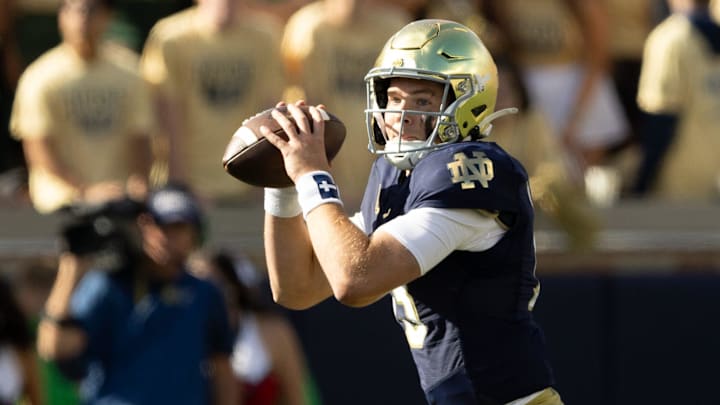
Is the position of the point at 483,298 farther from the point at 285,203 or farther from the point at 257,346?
→ the point at 257,346

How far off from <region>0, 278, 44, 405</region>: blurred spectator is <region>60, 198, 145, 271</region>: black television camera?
0.36 meters

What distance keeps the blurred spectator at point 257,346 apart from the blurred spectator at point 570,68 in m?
1.96

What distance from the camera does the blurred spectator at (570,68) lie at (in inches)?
308

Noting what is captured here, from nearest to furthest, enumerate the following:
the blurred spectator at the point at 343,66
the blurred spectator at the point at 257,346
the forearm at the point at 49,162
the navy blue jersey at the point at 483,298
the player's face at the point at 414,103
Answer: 1. the navy blue jersey at the point at 483,298
2. the player's face at the point at 414,103
3. the blurred spectator at the point at 257,346
4. the forearm at the point at 49,162
5. the blurred spectator at the point at 343,66

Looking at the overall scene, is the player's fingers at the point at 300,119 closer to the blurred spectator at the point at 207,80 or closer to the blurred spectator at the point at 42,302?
the blurred spectator at the point at 42,302

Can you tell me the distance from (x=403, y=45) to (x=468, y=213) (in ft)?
1.57

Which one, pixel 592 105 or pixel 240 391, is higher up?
pixel 592 105

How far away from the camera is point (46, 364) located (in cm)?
687

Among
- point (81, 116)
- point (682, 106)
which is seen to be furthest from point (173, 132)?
point (682, 106)

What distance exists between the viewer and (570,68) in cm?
792

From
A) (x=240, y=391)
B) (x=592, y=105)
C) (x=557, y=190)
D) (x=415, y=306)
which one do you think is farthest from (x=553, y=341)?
(x=415, y=306)

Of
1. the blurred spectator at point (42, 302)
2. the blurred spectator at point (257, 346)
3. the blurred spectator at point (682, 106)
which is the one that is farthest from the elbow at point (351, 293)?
the blurred spectator at point (682, 106)

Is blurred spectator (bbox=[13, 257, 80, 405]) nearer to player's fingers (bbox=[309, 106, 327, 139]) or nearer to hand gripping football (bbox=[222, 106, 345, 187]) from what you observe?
hand gripping football (bbox=[222, 106, 345, 187])

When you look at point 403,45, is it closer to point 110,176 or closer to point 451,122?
point 451,122
